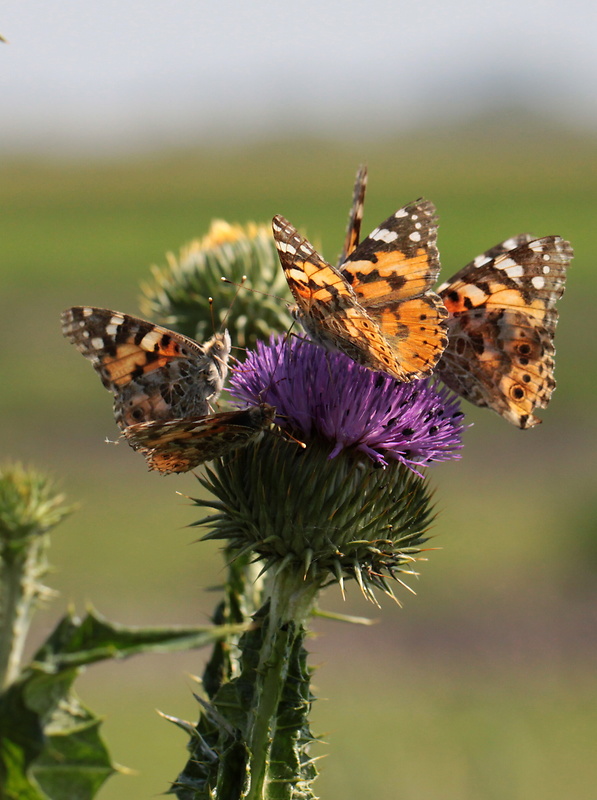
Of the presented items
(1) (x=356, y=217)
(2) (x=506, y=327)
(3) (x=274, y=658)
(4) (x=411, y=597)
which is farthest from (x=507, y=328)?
(4) (x=411, y=597)

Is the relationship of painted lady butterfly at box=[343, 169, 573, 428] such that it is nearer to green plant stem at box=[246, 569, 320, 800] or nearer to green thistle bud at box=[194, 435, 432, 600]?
green thistle bud at box=[194, 435, 432, 600]

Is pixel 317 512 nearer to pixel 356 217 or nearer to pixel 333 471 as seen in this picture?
pixel 333 471

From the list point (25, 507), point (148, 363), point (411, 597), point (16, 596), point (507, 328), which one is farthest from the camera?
point (411, 597)

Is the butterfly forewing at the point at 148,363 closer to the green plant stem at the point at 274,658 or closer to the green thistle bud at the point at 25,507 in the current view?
the green thistle bud at the point at 25,507

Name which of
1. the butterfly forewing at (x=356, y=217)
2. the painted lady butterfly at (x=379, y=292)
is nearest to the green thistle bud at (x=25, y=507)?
the painted lady butterfly at (x=379, y=292)

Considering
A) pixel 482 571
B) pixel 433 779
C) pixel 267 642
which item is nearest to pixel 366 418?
pixel 267 642

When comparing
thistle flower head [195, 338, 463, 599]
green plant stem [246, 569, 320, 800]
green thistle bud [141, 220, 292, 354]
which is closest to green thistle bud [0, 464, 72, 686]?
thistle flower head [195, 338, 463, 599]
